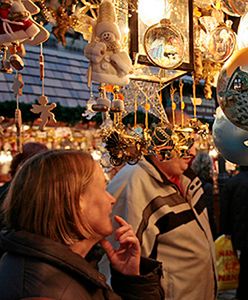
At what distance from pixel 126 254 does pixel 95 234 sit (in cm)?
25

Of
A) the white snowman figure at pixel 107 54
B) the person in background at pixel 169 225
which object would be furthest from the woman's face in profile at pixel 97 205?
the person in background at pixel 169 225

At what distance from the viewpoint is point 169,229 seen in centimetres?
222

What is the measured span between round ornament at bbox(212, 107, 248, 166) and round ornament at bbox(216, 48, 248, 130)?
9.7 inches

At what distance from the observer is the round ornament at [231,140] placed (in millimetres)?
1623

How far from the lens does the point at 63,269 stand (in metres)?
1.17

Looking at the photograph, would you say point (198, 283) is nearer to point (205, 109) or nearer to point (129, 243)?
point (129, 243)

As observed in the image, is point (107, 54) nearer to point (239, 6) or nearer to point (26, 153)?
point (239, 6)

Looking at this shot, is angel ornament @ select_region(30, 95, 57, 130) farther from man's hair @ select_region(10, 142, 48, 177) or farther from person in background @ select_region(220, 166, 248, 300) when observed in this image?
person in background @ select_region(220, 166, 248, 300)

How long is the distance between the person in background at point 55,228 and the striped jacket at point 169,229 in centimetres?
78

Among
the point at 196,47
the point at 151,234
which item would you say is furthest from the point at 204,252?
the point at 196,47

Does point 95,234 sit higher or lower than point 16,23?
lower

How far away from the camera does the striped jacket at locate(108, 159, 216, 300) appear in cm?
217

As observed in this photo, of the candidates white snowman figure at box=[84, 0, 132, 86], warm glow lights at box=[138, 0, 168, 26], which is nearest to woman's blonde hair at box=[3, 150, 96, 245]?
white snowman figure at box=[84, 0, 132, 86]

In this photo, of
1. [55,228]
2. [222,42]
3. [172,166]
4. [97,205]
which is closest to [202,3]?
[222,42]
